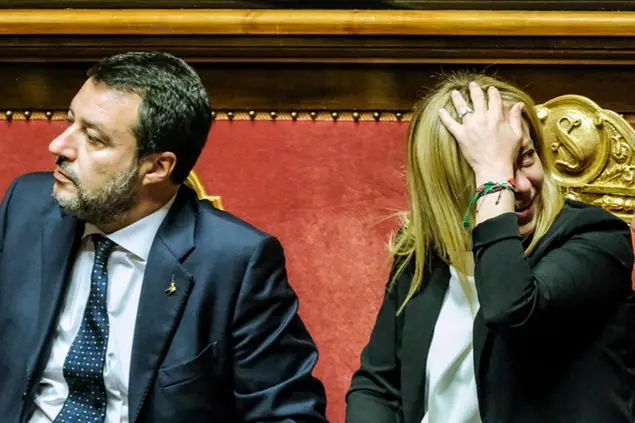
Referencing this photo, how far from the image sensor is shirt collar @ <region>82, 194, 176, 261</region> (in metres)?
1.68

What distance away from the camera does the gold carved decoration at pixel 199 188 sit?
206 cm

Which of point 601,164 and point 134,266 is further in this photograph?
point 601,164

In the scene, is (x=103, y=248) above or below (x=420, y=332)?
above

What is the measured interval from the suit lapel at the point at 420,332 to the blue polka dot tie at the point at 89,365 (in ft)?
1.63

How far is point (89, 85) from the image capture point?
5.46 ft

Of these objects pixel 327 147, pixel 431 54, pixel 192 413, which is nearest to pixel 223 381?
pixel 192 413

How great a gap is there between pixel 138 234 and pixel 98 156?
0.15m

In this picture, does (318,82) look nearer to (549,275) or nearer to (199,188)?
(199,188)

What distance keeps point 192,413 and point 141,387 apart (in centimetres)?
9

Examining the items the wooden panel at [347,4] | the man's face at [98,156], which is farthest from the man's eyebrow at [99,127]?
the wooden panel at [347,4]

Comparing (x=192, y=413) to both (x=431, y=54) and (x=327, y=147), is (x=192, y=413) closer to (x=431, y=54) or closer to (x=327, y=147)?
(x=327, y=147)

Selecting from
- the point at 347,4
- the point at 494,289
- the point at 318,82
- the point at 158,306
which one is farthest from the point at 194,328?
the point at 347,4

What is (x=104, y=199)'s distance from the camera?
5.40 ft

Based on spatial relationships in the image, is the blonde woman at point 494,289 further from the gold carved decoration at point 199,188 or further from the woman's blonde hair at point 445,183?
the gold carved decoration at point 199,188
